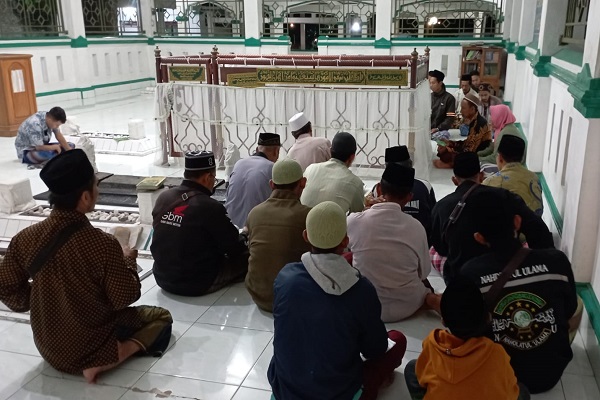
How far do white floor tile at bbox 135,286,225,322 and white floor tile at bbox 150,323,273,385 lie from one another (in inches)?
6.1

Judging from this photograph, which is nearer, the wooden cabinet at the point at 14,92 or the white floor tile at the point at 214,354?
the white floor tile at the point at 214,354

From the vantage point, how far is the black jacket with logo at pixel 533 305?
2209 millimetres

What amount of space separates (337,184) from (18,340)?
207 centimetres

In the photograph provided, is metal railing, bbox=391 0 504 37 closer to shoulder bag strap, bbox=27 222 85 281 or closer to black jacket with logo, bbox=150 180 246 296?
black jacket with logo, bbox=150 180 246 296

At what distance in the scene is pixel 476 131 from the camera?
20.8ft

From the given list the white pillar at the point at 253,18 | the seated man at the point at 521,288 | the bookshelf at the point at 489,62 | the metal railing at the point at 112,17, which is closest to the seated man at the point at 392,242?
the seated man at the point at 521,288

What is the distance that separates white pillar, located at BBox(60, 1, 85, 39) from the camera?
41.3 ft

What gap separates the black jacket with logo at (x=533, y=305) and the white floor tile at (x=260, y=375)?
1.07 meters

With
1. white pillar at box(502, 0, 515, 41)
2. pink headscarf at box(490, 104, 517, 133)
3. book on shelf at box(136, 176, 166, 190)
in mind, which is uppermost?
white pillar at box(502, 0, 515, 41)

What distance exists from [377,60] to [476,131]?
1478 mm

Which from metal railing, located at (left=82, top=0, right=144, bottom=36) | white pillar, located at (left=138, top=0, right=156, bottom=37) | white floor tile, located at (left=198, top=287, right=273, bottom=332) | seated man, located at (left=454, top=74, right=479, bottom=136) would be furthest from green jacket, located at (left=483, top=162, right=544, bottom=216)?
white pillar, located at (left=138, top=0, right=156, bottom=37)

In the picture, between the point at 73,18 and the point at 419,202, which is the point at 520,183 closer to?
the point at 419,202

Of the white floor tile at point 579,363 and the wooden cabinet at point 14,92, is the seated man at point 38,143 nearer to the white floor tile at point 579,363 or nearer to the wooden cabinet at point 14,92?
the wooden cabinet at point 14,92

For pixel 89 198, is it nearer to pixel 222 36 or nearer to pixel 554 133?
pixel 554 133
